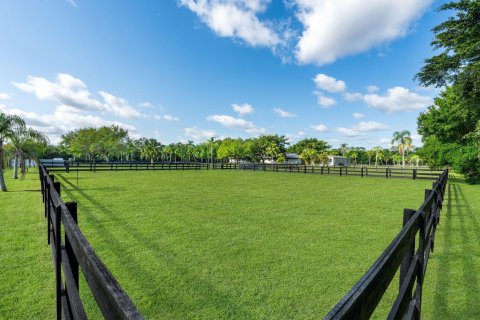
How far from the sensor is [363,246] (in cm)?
515

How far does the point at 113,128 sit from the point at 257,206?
6242cm

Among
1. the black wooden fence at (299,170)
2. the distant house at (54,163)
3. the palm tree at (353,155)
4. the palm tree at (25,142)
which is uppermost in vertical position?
the palm tree at (353,155)

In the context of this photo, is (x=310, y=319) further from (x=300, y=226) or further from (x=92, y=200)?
(x=92, y=200)

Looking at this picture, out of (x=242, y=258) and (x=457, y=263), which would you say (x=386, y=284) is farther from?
(x=457, y=263)

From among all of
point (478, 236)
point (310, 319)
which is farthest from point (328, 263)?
point (478, 236)

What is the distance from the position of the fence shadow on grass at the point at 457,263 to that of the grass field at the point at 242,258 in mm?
16

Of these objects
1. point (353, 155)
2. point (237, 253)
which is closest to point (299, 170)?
point (237, 253)

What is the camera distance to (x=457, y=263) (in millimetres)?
4398

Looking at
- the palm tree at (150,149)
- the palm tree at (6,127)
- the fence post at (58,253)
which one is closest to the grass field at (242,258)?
the fence post at (58,253)

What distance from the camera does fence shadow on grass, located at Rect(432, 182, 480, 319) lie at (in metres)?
3.14

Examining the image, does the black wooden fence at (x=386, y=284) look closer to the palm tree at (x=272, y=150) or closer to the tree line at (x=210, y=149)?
the tree line at (x=210, y=149)

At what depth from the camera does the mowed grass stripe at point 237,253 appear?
10.6 ft

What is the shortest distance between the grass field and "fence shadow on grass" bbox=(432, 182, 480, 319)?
0.02 m

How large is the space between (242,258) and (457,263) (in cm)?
349
